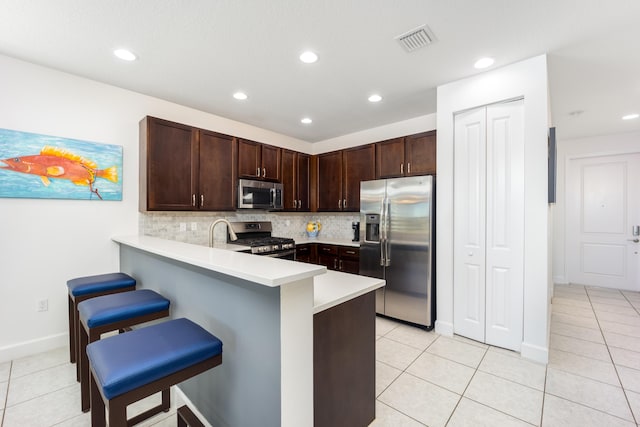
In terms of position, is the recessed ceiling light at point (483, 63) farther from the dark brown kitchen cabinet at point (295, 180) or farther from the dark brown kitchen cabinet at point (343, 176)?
the dark brown kitchen cabinet at point (295, 180)

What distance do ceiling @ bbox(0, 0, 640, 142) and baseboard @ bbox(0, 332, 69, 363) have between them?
2.56 m

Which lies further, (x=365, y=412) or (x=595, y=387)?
(x=595, y=387)

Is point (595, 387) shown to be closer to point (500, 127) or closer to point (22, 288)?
point (500, 127)

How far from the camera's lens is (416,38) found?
2.12 meters

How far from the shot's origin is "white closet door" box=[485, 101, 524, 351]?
98.7 inches

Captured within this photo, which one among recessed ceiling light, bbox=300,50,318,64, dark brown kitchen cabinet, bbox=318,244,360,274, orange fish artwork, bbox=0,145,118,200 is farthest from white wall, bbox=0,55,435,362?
dark brown kitchen cabinet, bbox=318,244,360,274

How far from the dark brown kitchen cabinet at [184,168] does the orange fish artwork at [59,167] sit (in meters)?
0.42

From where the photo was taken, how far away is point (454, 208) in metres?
2.89

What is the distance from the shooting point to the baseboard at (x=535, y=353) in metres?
2.36

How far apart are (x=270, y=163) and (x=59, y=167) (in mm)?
2342

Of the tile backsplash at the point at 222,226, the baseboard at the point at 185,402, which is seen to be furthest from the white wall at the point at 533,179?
the baseboard at the point at 185,402

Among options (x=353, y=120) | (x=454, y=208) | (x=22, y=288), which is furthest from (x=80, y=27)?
(x=454, y=208)

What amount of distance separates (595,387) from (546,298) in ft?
2.15

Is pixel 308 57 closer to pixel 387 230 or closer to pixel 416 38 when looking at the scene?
pixel 416 38
